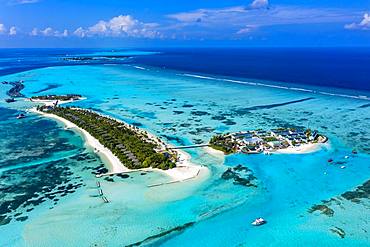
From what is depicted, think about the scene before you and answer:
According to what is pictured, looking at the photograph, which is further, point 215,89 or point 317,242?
point 215,89

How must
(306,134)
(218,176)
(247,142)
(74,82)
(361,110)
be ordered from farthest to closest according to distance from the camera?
(74,82) < (361,110) < (306,134) < (247,142) < (218,176)

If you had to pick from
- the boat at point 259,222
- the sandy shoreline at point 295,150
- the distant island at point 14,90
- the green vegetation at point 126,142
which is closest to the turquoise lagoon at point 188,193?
the boat at point 259,222

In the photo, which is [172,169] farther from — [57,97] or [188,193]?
[57,97]

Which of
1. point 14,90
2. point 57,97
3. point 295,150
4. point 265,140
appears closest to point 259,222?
point 295,150

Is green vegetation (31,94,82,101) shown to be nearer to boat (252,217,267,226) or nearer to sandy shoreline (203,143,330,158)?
sandy shoreline (203,143,330,158)

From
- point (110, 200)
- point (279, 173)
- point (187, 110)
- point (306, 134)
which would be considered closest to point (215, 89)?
point (187, 110)

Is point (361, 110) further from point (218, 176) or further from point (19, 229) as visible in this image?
point (19, 229)
